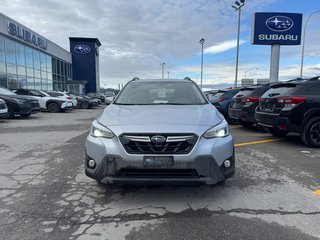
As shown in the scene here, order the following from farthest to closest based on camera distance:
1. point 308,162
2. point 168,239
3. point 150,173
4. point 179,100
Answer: point 308,162 < point 179,100 < point 150,173 < point 168,239

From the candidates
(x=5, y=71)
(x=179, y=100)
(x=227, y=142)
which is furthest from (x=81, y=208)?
(x=5, y=71)

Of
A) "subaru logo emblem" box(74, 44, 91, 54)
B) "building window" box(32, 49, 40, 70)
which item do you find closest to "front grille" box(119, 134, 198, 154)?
"building window" box(32, 49, 40, 70)

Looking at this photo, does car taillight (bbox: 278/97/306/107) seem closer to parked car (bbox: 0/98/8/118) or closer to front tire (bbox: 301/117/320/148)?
front tire (bbox: 301/117/320/148)

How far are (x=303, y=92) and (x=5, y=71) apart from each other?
905 inches

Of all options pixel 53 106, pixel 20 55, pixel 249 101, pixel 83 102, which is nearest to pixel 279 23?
pixel 249 101

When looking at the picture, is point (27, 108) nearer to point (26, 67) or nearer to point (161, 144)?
point (161, 144)

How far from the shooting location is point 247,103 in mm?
9891

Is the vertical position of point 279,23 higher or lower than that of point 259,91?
higher

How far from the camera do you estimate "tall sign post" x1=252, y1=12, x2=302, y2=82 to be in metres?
23.7

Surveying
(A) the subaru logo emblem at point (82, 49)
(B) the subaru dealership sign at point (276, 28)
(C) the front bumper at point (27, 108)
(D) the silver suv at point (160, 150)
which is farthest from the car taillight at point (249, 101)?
(A) the subaru logo emblem at point (82, 49)

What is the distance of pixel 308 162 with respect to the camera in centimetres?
585

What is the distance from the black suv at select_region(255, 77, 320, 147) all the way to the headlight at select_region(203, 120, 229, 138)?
3.94 m

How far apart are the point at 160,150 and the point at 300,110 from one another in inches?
197

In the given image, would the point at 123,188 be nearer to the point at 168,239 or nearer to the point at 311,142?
the point at 168,239
